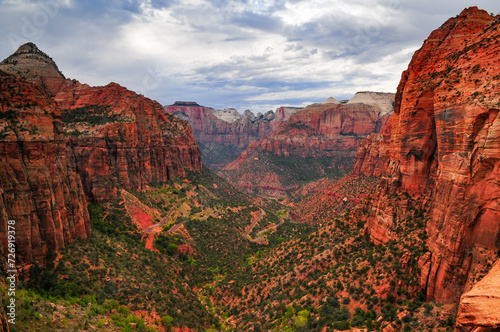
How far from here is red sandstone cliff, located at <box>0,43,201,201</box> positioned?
64812 mm

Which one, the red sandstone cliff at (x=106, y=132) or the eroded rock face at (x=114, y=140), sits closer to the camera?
the eroded rock face at (x=114, y=140)

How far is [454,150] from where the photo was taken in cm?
2594

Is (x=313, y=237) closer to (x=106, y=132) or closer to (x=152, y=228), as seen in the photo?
(x=152, y=228)

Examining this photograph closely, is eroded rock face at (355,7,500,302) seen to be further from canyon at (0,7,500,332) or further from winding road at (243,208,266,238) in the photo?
winding road at (243,208,266,238)

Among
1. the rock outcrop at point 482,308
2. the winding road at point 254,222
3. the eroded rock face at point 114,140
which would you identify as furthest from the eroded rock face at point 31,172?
the winding road at point 254,222

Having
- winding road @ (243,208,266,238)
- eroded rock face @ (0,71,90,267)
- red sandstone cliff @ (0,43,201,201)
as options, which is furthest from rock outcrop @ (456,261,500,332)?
winding road @ (243,208,266,238)

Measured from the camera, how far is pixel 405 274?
3050cm

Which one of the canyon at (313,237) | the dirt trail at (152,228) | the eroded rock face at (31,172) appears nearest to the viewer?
the canyon at (313,237)

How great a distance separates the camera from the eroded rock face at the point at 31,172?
3272 centimetres

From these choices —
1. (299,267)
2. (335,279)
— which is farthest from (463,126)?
(299,267)

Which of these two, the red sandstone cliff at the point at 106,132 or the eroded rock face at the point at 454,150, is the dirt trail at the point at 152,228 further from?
the eroded rock face at the point at 454,150

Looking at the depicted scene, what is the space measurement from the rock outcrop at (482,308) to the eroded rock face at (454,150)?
596 centimetres

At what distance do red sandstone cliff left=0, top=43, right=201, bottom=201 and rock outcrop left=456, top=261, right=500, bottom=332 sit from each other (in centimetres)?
6939

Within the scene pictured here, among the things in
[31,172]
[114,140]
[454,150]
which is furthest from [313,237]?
[114,140]
